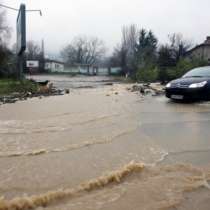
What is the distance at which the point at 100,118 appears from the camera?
10.8 metres

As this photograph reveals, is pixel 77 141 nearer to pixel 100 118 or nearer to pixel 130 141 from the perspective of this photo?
pixel 130 141

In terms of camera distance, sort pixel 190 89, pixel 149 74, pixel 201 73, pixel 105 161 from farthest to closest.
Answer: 1. pixel 149 74
2. pixel 201 73
3. pixel 190 89
4. pixel 105 161

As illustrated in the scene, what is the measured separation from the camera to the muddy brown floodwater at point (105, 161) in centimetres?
457

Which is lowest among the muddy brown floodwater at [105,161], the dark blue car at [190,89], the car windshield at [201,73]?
the muddy brown floodwater at [105,161]

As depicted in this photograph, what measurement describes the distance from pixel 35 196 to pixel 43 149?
244cm

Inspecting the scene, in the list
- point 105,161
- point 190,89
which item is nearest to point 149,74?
point 190,89

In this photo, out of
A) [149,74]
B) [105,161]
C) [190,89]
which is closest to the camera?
[105,161]

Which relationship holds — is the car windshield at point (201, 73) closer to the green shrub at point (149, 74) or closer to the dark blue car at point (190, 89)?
the dark blue car at point (190, 89)

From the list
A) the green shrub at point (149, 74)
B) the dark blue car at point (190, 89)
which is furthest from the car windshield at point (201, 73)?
the green shrub at point (149, 74)

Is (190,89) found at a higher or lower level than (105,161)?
higher

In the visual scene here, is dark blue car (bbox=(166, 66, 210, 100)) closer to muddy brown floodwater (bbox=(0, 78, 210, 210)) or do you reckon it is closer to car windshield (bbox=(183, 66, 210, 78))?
car windshield (bbox=(183, 66, 210, 78))

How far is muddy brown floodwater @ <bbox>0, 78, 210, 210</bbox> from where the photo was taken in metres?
4.57

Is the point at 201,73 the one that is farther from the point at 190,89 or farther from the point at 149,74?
the point at 149,74

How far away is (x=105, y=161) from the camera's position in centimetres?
623
